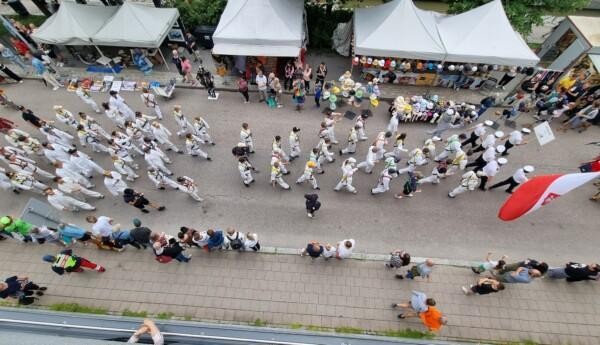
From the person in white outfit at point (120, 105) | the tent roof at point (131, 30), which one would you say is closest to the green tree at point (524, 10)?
the tent roof at point (131, 30)

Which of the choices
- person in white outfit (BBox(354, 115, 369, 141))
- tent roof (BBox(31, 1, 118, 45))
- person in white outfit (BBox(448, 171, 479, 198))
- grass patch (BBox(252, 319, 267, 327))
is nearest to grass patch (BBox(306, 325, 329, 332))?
grass patch (BBox(252, 319, 267, 327))

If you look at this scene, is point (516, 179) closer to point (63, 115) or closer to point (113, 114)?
point (113, 114)

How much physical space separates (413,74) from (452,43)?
197 cm

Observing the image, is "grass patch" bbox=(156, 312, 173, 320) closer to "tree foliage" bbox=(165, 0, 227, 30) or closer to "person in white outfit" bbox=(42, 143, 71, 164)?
"person in white outfit" bbox=(42, 143, 71, 164)

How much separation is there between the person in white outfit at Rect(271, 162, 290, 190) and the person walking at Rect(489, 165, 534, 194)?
23.7ft

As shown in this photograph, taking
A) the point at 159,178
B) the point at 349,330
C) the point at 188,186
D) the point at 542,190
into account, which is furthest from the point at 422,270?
the point at 159,178

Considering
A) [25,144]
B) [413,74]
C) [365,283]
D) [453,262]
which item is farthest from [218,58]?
[453,262]

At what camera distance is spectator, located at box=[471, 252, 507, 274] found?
25.1ft

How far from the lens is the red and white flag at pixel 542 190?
745 centimetres

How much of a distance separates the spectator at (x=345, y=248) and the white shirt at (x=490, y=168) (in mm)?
5334

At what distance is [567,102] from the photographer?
470 inches

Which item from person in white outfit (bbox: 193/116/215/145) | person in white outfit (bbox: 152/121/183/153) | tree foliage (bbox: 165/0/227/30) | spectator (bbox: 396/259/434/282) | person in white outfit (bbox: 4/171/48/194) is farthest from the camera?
tree foliage (bbox: 165/0/227/30)

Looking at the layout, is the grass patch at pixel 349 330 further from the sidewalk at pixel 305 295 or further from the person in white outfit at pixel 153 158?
the person in white outfit at pixel 153 158

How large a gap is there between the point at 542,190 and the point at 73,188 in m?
13.4
